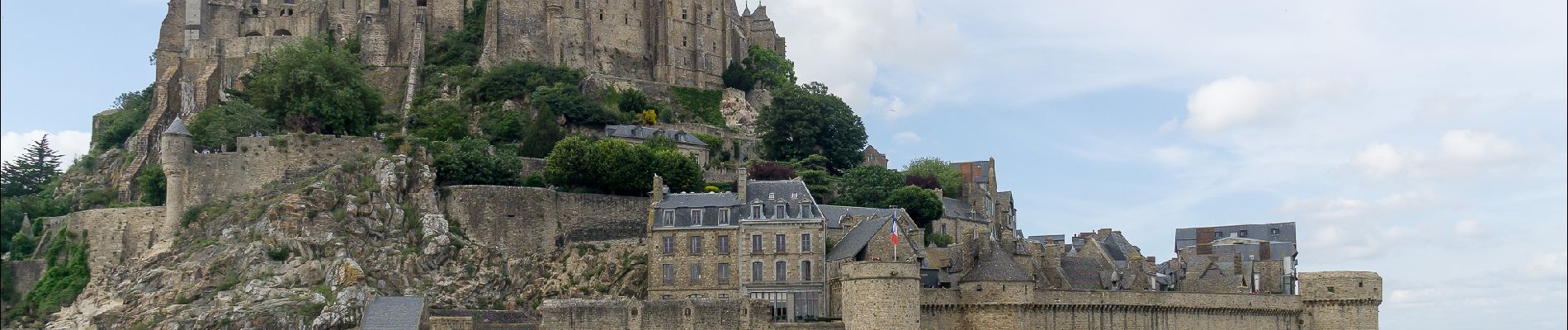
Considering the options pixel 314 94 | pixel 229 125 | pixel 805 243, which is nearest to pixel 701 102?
pixel 314 94

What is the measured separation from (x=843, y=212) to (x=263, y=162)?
2174 centimetres

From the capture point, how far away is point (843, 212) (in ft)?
223

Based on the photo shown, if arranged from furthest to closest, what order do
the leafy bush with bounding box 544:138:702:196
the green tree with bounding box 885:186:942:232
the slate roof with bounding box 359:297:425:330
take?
1. the green tree with bounding box 885:186:942:232
2. the leafy bush with bounding box 544:138:702:196
3. the slate roof with bounding box 359:297:425:330

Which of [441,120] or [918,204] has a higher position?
[441,120]

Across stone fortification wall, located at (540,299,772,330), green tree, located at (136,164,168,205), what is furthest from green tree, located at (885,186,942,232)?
green tree, located at (136,164,168,205)

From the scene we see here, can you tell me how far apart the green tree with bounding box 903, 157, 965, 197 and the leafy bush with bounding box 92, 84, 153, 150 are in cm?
3542

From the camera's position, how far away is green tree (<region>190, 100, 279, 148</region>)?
68.3 metres

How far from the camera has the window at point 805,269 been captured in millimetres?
58625

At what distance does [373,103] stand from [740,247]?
2380cm

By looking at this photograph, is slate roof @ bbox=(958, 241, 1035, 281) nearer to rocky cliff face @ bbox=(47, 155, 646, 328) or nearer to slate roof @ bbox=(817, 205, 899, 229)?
slate roof @ bbox=(817, 205, 899, 229)

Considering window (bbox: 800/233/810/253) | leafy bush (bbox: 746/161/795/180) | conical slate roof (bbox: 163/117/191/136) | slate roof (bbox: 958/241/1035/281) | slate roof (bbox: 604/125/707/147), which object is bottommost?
slate roof (bbox: 958/241/1035/281)

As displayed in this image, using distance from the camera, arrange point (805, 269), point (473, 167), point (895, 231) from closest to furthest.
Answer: point (895, 231) < point (805, 269) < point (473, 167)

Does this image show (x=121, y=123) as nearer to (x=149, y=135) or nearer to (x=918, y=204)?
(x=149, y=135)

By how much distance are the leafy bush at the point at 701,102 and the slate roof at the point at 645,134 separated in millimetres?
6355
